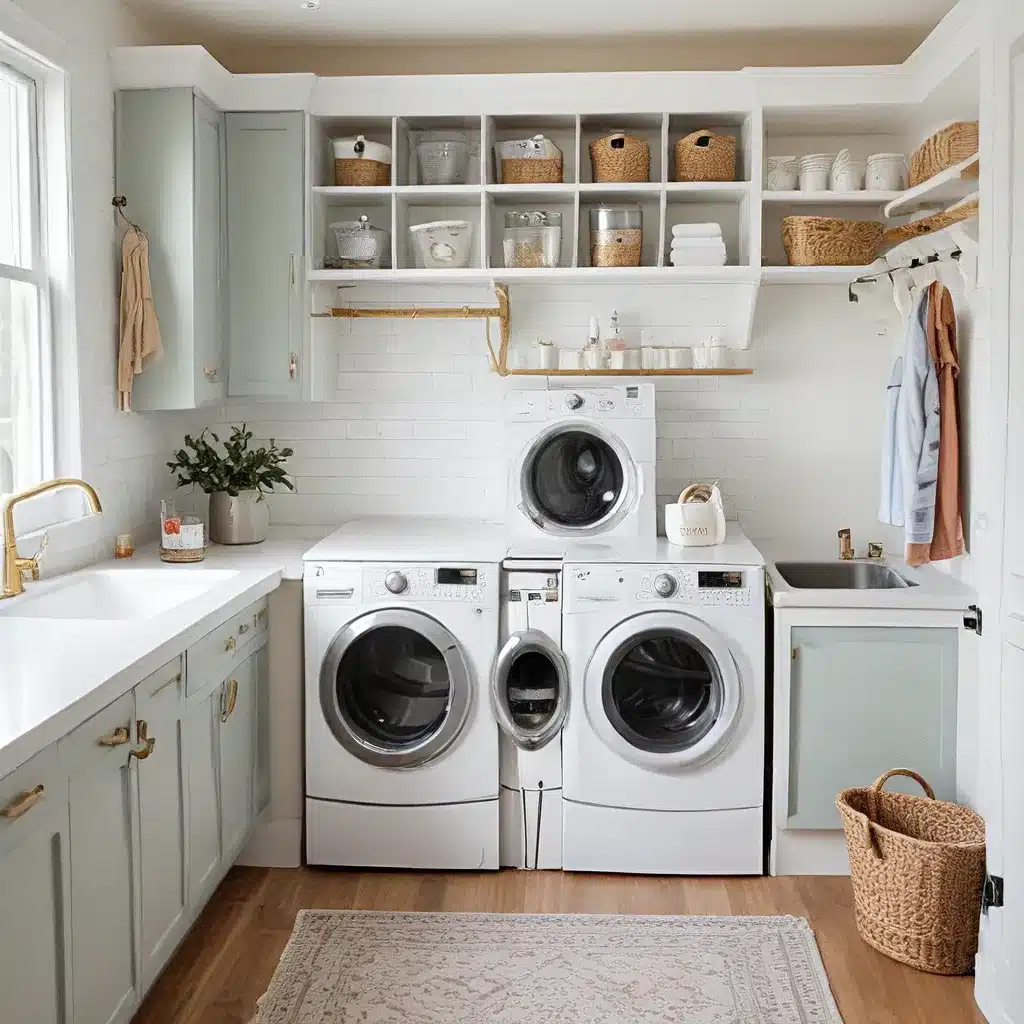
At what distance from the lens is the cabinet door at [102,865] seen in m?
2.10

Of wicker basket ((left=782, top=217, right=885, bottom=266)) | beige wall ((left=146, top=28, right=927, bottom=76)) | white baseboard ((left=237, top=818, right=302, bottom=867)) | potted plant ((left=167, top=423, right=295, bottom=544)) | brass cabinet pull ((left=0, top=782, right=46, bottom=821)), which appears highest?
beige wall ((left=146, top=28, right=927, bottom=76))

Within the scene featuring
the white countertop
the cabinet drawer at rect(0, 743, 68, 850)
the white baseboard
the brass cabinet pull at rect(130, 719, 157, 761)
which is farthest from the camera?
the white baseboard

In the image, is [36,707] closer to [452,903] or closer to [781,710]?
[452,903]

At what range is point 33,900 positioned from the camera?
1.91 metres

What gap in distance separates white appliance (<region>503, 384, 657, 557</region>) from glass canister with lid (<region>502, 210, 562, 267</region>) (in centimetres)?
44

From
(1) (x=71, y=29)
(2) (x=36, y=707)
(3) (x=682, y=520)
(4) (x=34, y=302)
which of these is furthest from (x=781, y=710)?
(1) (x=71, y=29)

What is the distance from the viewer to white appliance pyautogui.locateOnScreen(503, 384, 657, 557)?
3.81m

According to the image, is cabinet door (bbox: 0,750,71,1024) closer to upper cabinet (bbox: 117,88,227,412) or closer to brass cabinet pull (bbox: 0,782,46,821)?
brass cabinet pull (bbox: 0,782,46,821)

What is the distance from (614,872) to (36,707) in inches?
81.6

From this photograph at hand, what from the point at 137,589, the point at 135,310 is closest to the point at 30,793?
the point at 137,589

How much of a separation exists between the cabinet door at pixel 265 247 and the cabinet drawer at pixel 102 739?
1.78 metres

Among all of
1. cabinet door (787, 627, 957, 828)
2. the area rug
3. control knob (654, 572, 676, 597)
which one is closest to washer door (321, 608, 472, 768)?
the area rug

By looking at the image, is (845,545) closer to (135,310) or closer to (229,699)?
(229,699)

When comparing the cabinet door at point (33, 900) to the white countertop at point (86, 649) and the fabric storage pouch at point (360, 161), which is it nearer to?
the white countertop at point (86, 649)
